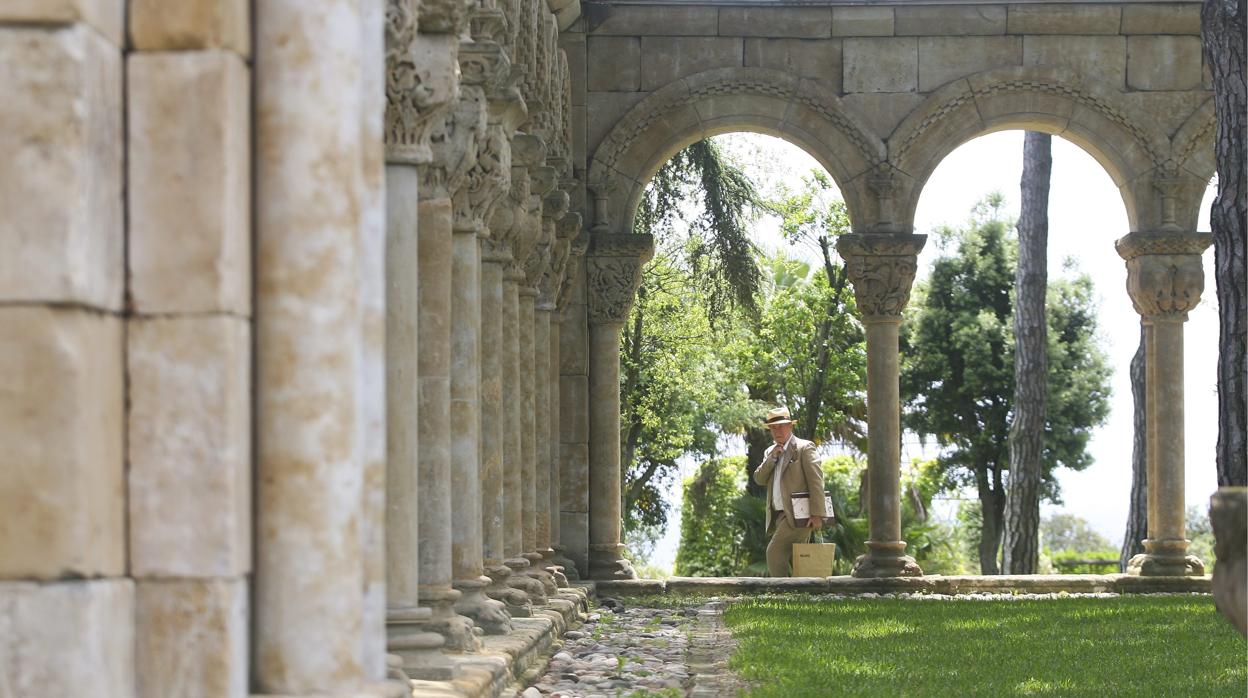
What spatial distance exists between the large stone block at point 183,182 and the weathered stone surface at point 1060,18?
11778 mm

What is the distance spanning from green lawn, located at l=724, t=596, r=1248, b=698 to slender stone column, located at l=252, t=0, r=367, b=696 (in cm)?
320

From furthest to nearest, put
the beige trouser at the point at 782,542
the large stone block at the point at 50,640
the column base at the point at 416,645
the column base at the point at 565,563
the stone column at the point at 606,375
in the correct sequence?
the beige trouser at the point at 782,542
the stone column at the point at 606,375
the column base at the point at 565,563
the column base at the point at 416,645
the large stone block at the point at 50,640

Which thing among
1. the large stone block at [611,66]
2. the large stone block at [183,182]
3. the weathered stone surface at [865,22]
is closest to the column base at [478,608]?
the large stone block at [183,182]

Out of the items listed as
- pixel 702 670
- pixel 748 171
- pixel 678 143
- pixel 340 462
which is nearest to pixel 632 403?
pixel 748 171

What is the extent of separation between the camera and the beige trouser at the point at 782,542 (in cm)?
1529

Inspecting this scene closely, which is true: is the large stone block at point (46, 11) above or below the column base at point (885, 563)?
above

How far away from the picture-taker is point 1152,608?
11.9 m

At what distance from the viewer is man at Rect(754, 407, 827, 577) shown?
1488 cm

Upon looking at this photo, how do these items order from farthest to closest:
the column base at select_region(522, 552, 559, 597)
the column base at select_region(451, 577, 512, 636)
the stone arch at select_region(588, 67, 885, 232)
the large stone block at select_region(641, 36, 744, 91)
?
the large stone block at select_region(641, 36, 744, 91), the stone arch at select_region(588, 67, 885, 232), the column base at select_region(522, 552, 559, 597), the column base at select_region(451, 577, 512, 636)

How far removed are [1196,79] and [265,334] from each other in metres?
12.3

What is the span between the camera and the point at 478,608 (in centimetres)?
899

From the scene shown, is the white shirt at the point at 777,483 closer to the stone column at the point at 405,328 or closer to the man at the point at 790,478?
the man at the point at 790,478

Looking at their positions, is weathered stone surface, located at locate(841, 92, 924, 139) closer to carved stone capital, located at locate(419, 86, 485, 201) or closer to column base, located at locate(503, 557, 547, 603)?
column base, located at locate(503, 557, 547, 603)

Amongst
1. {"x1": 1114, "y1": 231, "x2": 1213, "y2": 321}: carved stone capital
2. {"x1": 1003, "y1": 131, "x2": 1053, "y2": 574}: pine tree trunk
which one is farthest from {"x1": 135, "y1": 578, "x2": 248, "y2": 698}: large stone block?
{"x1": 1003, "y1": 131, "x2": 1053, "y2": 574}: pine tree trunk
